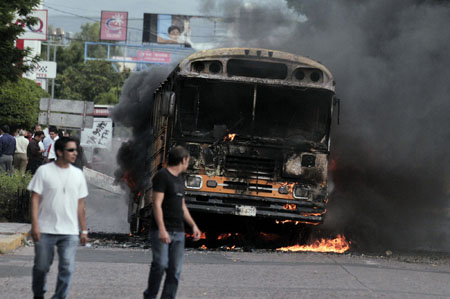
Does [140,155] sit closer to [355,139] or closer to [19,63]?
[19,63]

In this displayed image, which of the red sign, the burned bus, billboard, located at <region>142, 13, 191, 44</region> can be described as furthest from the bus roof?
billboard, located at <region>142, 13, 191, 44</region>

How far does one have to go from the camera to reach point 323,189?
12.8 metres

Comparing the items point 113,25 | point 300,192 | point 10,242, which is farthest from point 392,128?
point 113,25

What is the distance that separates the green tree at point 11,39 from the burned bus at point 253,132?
163 inches

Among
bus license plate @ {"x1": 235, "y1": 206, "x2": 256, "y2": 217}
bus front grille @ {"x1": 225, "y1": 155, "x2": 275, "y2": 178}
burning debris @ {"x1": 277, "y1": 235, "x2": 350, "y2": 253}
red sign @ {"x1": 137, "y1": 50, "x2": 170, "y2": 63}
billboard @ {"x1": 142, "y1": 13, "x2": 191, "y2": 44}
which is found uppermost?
billboard @ {"x1": 142, "y1": 13, "x2": 191, "y2": 44}

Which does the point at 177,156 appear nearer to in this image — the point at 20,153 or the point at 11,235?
the point at 11,235

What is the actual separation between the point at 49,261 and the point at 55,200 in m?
0.48

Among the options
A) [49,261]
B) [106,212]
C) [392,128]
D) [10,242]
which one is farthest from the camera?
[106,212]

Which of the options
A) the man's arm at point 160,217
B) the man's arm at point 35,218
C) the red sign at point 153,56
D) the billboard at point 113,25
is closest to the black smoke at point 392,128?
the man's arm at point 160,217

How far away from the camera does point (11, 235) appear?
485 inches

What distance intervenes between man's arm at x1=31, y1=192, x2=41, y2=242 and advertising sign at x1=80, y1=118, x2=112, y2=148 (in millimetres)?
26702

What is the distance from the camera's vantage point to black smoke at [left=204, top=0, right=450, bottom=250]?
16.0 m

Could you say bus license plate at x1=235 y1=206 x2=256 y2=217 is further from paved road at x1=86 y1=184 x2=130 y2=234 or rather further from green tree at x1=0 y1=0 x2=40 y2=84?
paved road at x1=86 y1=184 x2=130 y2=234

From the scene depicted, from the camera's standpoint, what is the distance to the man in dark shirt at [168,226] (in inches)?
266
